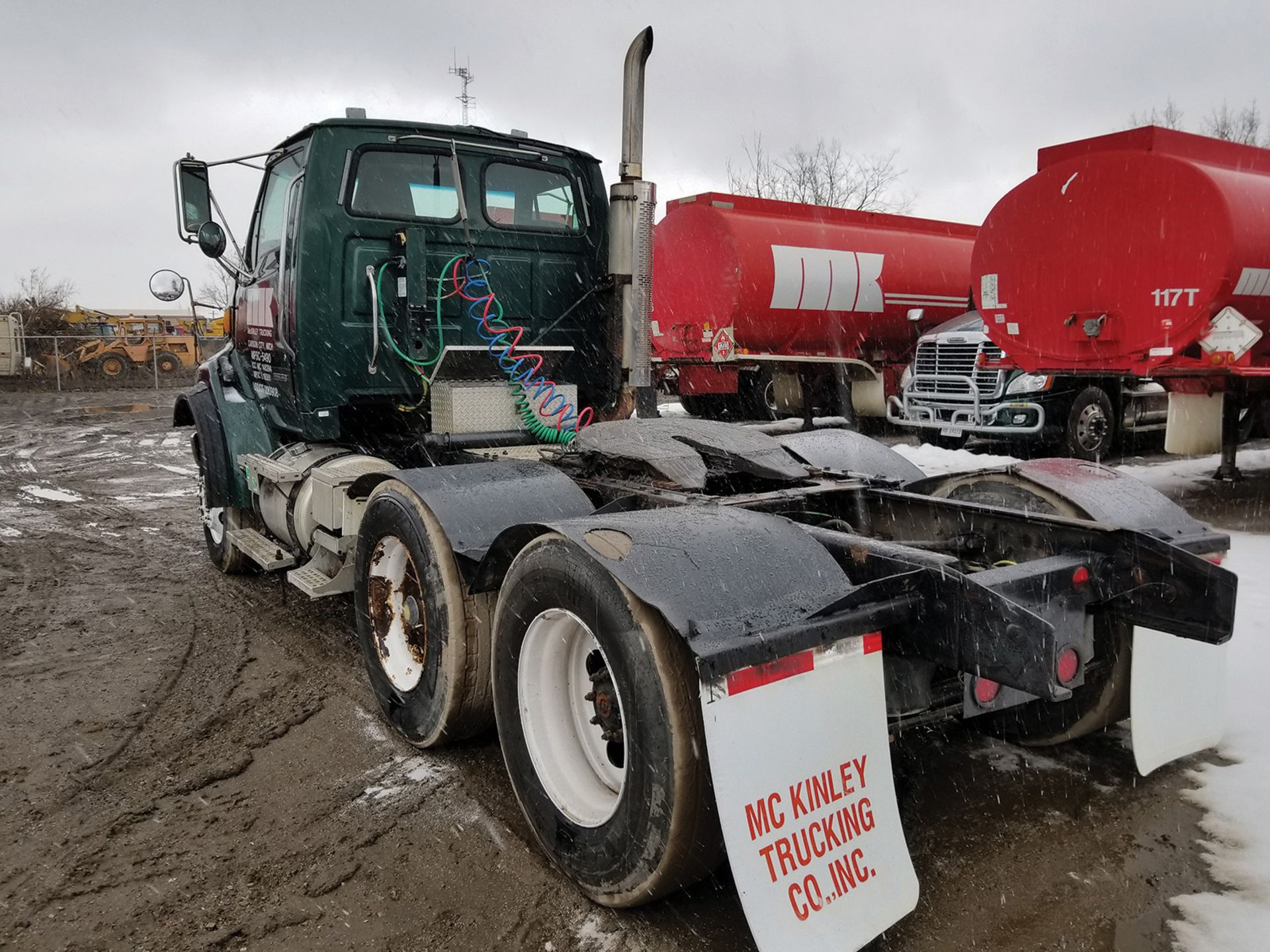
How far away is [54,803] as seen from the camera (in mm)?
3305

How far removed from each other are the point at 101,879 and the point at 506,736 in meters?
1.29

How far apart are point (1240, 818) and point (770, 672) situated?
6.30ft

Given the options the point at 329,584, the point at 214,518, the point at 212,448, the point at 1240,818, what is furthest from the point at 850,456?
the point at 214,518

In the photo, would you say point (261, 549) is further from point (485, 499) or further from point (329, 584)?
point (485, 499)

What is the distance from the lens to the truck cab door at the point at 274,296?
16.3 ft

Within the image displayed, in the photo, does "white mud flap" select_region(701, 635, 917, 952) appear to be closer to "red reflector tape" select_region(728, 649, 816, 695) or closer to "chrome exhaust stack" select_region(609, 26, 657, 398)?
"red reflector tape" select_region(728, 649, 816, 695)

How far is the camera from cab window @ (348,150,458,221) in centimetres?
491

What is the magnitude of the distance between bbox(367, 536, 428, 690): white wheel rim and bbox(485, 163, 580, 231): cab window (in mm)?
2241

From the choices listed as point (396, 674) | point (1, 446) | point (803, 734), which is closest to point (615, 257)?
point (396, 674)

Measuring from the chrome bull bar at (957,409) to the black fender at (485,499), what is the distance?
28.1 ft

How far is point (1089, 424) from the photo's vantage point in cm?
1040

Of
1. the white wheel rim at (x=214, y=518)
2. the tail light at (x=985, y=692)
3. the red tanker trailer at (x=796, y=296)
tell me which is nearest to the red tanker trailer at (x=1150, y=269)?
the red tanker trailer at (x=796, y=296)

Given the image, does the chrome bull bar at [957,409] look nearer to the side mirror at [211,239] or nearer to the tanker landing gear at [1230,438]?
the tanker landing gear at [1230,438]

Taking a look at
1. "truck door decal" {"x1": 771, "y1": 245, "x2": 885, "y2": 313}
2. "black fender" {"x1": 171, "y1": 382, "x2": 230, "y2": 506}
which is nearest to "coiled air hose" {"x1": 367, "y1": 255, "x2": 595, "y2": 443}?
"black fender" {"x1": 171, "y1": 382, "x2": 230, "y2": 506}
